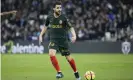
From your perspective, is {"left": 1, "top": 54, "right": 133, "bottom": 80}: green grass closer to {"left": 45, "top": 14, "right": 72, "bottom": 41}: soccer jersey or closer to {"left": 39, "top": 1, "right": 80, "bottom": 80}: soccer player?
{"left": 39, "top": 1, "right": 80, "bottom": 80}: soccer player

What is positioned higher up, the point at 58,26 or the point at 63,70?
the point at 58,26

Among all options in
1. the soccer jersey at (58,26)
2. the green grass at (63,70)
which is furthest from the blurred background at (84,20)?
the soccer jersey at (58,26)

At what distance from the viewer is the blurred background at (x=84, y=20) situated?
35.2m

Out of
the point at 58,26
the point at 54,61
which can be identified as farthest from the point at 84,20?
the point at 54,61

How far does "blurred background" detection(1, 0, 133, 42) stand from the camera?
35219 millimetres

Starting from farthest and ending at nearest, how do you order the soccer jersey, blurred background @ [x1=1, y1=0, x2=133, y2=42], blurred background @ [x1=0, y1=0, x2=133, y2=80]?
blurred background @ [x1=1, y1=0, x2=133, y2=42]
blurred background @ [x1=0, y1=0, x2=133, y2=80]
the soccer jersey

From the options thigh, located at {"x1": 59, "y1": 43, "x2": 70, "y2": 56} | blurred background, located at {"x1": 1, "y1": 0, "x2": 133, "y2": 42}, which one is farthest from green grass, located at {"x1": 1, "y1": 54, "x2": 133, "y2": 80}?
blurred background, located at {"x1": 1, "y1": 0, "x2": 133, "y2": 42}

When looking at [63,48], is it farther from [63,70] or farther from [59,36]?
[63,70]

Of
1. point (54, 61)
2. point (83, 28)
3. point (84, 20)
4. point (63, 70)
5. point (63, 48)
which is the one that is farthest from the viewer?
point (84, 20)

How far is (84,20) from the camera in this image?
35969mm

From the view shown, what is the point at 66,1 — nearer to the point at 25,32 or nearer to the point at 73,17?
the point at 73,17

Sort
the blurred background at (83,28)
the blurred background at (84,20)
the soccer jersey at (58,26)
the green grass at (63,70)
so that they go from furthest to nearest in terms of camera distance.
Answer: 1. the blurred background at (84,20)
2. the blurred background at (83,28)
3. the green grass at (63,70)
4. the soccer jersey at (58,26)

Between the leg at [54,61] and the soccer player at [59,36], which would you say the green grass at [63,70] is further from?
the soccer player at [59,36]

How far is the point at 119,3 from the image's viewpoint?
3694 centimetres
